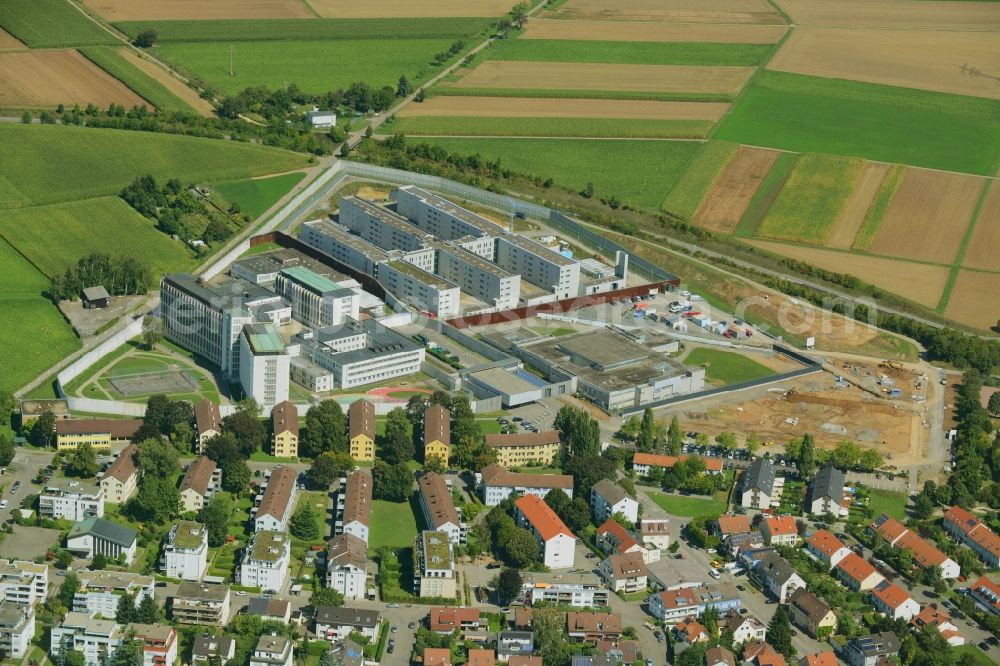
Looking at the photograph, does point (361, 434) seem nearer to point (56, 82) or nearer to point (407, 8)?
point (56, 82)

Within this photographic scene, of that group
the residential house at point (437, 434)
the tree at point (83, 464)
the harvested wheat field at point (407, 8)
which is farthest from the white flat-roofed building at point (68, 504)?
the harvested wheat field at point (407, 8)

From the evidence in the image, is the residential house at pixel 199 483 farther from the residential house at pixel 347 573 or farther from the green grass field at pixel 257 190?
the green grass field at pixel 257 190

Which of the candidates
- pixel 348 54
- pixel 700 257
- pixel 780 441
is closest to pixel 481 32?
pixel 348 54

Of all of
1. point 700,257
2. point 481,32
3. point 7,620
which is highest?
point 481,32

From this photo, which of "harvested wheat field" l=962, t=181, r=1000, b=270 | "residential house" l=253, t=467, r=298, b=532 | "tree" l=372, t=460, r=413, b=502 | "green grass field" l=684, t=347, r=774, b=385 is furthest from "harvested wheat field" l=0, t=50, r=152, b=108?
"harvested wheat field" l=962, t=181, r=1000, b=270

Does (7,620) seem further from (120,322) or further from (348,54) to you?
(348,54)

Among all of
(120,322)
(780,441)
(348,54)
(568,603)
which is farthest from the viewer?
(348,54)
